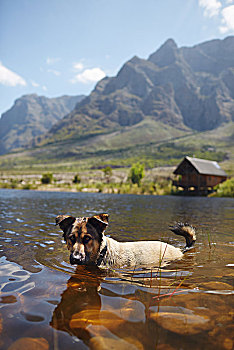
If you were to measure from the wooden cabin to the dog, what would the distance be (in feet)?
158

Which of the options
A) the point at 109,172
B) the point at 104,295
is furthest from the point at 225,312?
the point at 109,172

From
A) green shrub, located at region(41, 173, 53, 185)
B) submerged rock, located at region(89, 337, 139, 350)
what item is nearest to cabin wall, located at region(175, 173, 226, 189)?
green shrub, located at region(41, 173, 53, 185)

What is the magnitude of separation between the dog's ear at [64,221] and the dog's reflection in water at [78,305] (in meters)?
1.08

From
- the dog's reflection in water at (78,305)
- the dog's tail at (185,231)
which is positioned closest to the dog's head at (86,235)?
the dog's reflection in water at (78,305)

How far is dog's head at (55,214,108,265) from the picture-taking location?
510cm

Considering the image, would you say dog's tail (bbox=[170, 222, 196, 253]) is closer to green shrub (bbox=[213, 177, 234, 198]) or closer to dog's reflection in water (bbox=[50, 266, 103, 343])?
dog's reflection in water (bbox=[50, 266, 103, 343])

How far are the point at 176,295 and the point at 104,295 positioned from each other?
3.99 ft

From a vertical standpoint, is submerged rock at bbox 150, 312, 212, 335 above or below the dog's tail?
below

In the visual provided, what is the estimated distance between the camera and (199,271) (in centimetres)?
562

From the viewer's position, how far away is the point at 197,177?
53.1 metres

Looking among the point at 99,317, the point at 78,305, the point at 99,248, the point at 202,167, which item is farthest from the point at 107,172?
the point at 99,317

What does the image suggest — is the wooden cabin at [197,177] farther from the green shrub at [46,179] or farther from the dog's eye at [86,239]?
the dog's eye at [86,239]

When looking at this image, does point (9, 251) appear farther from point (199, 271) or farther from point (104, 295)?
point (199, 271)

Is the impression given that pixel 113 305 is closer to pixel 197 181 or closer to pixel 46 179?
pixel 197 181
